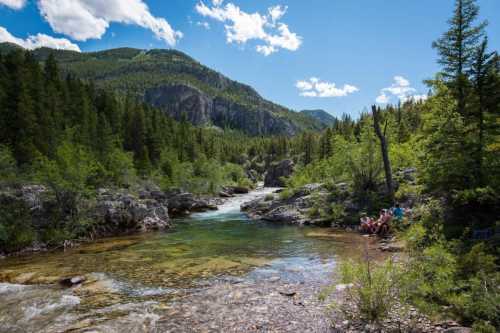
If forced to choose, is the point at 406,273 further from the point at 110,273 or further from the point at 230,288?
the point at 110,273

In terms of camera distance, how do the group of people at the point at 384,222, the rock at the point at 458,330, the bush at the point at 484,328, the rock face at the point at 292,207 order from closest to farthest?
the bush at the point at 484,328
the rock at the point at 458,330
the group of people at the point at 384,222
the rock face at the point at 292,207

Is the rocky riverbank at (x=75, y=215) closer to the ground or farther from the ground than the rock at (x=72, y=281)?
farther from the ground

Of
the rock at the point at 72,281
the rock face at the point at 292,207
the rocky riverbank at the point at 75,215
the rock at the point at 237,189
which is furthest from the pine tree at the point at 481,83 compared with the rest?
the rock at the point at 237,189

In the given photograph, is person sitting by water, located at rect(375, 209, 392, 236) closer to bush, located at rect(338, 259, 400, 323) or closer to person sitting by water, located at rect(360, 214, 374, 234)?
person sitting by water, located at rect(360, 214, 374, 234)

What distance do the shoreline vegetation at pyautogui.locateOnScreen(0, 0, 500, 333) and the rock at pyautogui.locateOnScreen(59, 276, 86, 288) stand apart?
921 cm

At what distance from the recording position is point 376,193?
2616cm

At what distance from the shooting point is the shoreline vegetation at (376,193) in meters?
6.59

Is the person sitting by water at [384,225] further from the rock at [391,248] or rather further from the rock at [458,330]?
the rock at [458,330]

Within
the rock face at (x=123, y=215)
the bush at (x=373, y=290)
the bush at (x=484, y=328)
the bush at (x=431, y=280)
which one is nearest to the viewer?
the bush at (x=484, y=328)

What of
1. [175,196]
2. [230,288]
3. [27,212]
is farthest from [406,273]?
[175,196]

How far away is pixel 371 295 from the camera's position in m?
6.46

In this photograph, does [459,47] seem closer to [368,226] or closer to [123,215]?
[368,226]

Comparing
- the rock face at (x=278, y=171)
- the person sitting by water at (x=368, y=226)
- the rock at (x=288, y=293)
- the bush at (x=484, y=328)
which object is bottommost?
the rock at (x=288, y=293)

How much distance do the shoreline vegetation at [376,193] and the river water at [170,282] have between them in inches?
86.8
